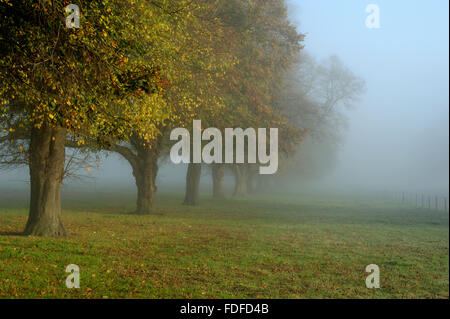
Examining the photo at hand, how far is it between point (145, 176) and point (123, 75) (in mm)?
19387

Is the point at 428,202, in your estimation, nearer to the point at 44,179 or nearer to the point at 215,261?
the point at 215,261

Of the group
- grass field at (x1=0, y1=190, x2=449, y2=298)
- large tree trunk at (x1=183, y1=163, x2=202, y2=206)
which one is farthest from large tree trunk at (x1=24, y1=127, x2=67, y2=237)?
large tree trunk at (x1=183, y1=163, x2=202, y2=206)

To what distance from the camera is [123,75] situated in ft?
39.1

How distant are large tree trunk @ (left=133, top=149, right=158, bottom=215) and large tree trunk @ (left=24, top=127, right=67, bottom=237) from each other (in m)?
12.5

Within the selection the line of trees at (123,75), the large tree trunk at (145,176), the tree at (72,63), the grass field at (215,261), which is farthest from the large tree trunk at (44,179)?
the large tree trunk at (145,176)

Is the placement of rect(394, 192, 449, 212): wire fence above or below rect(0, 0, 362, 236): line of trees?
below

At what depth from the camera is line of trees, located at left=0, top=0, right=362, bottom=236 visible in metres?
11.6

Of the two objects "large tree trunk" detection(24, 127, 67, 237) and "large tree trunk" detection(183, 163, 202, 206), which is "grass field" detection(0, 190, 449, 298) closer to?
"large tree trunk" detection(24, 127, 67, 237)

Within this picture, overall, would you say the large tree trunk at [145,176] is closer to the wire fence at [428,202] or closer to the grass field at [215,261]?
the grass field at [215,261]

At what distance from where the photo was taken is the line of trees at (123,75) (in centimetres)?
1156

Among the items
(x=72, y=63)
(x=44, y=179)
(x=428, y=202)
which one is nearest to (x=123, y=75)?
(x=72, y=63)

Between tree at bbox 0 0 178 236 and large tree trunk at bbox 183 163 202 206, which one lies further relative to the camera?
large tree trunk at bbox 183 163 202 206
